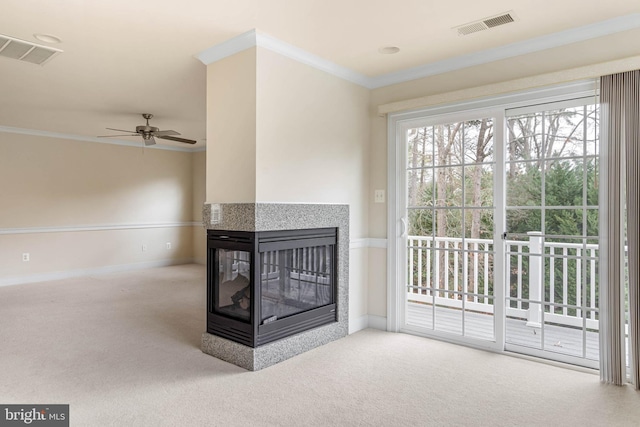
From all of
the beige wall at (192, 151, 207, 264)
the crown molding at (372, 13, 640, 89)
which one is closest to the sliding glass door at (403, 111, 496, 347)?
the crown molding at (372, 13, 640, 89)

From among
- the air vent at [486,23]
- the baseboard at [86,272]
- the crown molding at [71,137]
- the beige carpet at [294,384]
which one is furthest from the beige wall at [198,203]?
the air vent at [486,23]

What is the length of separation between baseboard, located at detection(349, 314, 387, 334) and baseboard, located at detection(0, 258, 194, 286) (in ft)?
17.8

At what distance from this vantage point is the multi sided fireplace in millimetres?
2994

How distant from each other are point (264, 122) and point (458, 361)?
246cm

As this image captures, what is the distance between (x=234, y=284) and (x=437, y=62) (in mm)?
2651

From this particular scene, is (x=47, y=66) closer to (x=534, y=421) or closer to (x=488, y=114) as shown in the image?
(x=488, y=114)

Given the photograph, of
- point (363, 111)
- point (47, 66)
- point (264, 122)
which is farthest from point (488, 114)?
point (47, 66)

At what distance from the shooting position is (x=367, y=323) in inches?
160

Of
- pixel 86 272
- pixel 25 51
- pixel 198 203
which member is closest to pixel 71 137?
pixel 86 272

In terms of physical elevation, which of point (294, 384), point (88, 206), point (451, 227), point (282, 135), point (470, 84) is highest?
point (470, 84)

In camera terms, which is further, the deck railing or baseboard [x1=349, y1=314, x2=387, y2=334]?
baseboard [x1=349, y1=314, x2=387, y2=334]

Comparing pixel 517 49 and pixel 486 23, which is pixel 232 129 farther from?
pixel 517 49

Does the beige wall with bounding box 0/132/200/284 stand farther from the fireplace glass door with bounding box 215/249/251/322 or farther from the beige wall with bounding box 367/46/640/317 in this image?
the beige wall with bounding box 367/46/640/317

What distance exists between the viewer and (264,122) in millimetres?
3043
